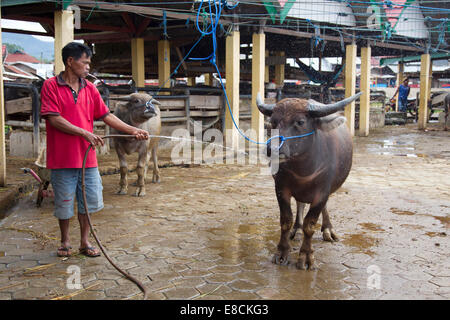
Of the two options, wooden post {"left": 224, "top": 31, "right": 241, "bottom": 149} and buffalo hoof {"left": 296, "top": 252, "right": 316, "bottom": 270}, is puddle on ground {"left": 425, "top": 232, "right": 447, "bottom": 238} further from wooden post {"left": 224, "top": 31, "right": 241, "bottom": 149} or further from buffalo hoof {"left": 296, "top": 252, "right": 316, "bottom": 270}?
wooden post {"left": 224, "top": 31, "right": 241, "bottom": 149}

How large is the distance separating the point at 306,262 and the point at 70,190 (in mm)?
2396

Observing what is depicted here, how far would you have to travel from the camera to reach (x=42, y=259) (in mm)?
4219

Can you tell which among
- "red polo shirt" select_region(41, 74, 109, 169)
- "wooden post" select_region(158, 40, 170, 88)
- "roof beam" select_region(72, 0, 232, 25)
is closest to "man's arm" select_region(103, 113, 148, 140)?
"red polo shirt" select_region(41, 74, 109, 169)

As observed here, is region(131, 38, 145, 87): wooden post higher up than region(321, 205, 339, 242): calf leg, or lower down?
higher up

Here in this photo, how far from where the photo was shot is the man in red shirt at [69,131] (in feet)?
13.0

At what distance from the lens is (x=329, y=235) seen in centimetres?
496

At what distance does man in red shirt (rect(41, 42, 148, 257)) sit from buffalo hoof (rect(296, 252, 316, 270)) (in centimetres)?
193

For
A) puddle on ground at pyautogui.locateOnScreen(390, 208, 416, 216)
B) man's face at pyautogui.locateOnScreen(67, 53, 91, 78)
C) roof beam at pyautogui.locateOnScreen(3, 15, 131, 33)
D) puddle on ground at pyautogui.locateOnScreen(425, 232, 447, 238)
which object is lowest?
puddle on ground at pyautogui.locateOnScreen(425, 232, 447, 238)

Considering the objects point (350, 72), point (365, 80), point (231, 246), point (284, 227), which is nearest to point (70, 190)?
point (231, 246)

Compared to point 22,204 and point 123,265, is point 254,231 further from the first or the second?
point 22,204

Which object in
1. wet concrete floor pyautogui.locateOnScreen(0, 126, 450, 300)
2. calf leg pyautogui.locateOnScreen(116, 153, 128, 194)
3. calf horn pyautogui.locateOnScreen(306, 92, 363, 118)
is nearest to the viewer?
wet concrete floor pyautogui.locateOnScreen(0, 126, 450, 300)

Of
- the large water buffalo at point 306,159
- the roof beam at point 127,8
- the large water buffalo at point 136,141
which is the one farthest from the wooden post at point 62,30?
the large water buffalo at point 306,159

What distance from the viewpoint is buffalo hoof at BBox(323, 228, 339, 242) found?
4945mm

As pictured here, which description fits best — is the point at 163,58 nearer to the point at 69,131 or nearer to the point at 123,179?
the point at 123,179
